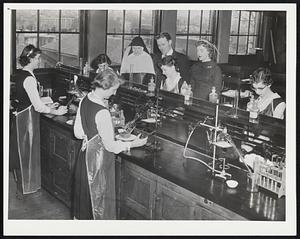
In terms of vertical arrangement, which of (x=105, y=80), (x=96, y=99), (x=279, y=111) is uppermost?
(x=105, y=80)

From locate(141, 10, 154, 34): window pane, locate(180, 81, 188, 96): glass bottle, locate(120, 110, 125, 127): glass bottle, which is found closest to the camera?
locate(120, 110, 125, 127): glass bottle

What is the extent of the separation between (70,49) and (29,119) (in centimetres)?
165

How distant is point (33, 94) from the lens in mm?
3590

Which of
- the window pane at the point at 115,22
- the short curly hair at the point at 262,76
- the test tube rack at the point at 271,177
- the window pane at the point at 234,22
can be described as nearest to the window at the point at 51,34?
the window pane at the point at 115,22

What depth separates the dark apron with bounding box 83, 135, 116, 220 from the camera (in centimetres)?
290

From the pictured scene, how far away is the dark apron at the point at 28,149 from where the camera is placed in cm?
368

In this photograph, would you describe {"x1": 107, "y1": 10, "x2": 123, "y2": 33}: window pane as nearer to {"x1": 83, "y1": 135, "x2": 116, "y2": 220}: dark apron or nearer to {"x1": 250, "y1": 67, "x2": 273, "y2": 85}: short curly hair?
{"x1": 250, "y1": 67, "x2": 273, "y2": 85}: short curly hair

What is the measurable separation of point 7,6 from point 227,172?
61.9 inches

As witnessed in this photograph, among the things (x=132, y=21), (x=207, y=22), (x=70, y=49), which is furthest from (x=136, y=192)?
(x=207, y=22)

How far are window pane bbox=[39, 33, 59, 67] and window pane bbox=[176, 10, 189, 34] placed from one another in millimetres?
1810

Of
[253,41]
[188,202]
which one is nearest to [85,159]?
[188,202]

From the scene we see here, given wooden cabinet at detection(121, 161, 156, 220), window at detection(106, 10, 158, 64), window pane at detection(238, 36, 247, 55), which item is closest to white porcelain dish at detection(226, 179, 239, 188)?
wooden cabinet at detection(121, 161, 156, 220)

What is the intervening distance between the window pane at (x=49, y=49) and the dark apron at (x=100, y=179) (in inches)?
87.0

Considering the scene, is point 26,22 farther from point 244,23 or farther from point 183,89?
point 244,23
